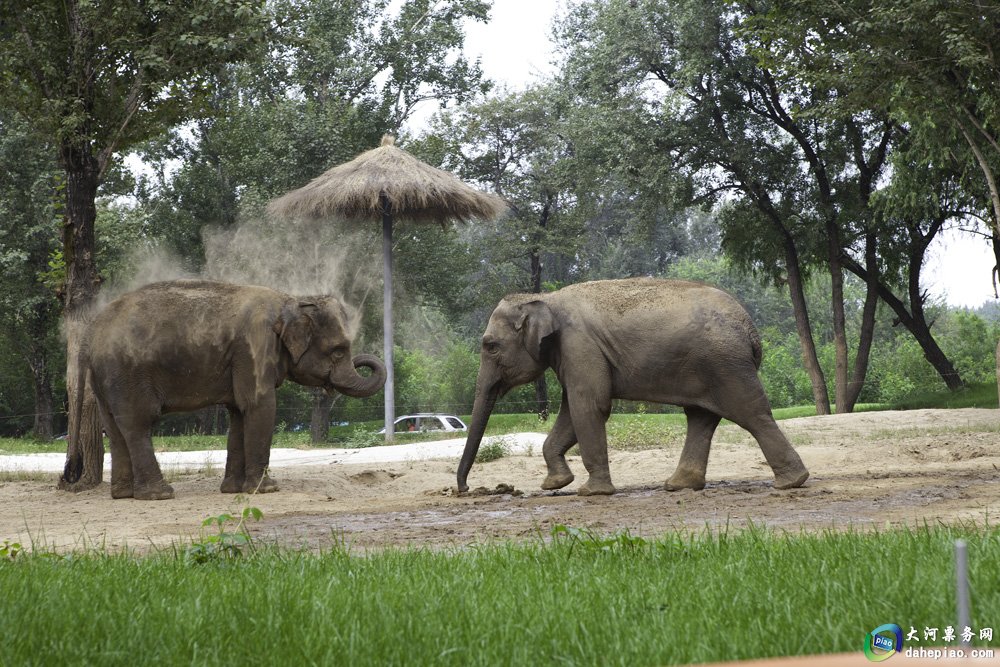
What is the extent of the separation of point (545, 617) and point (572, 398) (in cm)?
668

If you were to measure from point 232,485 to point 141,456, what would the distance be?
1.09m

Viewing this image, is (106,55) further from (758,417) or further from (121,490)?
(758,417)

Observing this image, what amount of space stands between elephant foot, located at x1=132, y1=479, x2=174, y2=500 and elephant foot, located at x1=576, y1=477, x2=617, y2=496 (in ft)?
14.6

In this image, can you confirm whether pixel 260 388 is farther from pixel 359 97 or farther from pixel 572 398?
pixel 359 97

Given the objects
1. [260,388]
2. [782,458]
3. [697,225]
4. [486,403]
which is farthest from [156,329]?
[697,225]

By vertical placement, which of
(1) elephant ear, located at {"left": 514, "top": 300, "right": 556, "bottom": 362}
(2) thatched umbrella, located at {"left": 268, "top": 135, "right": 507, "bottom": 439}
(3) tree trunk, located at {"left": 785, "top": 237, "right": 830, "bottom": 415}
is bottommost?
(1) elephant ear, located at {"left": 514, "top": 300, "right": 556, "bottom": 362}

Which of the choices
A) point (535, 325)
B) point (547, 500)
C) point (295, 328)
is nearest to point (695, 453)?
point (547, 500)

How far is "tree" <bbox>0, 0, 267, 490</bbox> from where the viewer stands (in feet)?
43.0

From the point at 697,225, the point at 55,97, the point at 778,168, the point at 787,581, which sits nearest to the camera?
the point at 787,581

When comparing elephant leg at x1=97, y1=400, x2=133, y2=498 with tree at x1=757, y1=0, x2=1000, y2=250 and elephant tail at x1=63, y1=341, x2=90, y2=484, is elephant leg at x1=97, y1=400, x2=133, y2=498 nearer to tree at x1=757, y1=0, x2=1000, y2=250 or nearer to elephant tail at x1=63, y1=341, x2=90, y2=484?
elephant tail at x1=63, y1=341, x2=90, y2=484

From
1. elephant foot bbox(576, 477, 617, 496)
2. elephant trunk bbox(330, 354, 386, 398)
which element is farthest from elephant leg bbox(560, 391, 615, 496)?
elephant trunk bbox(330, 354, 386, 398)

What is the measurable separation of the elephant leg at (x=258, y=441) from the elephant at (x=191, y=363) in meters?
0.01

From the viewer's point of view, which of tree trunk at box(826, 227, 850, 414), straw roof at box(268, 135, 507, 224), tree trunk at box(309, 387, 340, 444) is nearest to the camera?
straw roof at box(268, 135, 507, 224)

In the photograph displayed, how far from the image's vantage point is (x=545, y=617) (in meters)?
3.77
